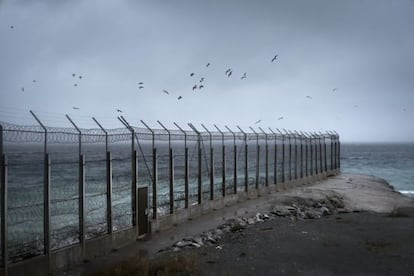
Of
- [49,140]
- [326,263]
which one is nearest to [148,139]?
[49,140]

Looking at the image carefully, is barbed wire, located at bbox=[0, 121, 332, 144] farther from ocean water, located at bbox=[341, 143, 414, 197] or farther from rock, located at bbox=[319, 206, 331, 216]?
ocean water, located at bbox=[341, 143, 414, 197]

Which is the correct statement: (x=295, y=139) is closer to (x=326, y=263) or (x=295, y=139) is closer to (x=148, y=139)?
(x=148, y=139)

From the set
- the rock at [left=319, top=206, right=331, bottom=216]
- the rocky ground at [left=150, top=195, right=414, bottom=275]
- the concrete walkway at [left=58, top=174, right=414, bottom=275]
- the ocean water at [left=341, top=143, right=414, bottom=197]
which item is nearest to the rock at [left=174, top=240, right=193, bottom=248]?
the rocky ground at [left=150, top=195, right=414, bottom=275]

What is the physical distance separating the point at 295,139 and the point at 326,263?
18734 mm

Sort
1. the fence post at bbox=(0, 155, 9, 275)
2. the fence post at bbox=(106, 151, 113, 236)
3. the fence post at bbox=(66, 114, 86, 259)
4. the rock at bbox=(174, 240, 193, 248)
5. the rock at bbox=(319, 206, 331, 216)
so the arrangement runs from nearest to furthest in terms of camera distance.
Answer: the fence post at bbox=(0, 155, 9, 275), the fence post at bbox=(66, 114, 86, 259), the fence post at bbox=(106, 151, 113, 236), the rock at bbox=(174, 240, 193, 248), the rock at bbox=(319, 206, 331, 216)

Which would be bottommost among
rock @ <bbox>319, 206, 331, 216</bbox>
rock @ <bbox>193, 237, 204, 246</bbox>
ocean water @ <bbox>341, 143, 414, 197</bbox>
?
ocean water @ <bbox>341, 143, 414, 197</bbox>

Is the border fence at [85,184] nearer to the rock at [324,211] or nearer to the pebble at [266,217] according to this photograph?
the pebble at [266,217]

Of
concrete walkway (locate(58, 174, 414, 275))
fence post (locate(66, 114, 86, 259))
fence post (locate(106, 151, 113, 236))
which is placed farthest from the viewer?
fence post (locate(106, 151, 113, 236))

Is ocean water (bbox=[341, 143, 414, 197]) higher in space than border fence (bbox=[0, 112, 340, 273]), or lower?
lower

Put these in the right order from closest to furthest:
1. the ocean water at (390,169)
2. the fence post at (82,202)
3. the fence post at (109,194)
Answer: the fence post at (82,202), the fence post at (109,194), the ocean water at (390,169)

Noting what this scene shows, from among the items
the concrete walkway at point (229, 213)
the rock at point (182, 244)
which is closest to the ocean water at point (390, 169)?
the concrete walkway at point (229, 213)

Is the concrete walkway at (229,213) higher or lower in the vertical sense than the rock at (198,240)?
lower

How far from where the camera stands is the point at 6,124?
8.47m

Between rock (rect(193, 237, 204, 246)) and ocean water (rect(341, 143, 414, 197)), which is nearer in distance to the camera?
rock (rect(193, 237, 204, 246))
